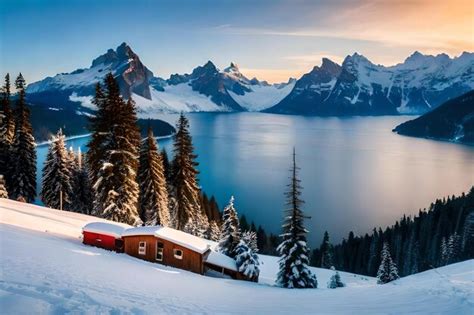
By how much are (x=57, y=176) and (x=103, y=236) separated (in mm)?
22415

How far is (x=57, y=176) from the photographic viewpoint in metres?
45.0

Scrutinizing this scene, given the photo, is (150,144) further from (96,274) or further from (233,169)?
(233,169)

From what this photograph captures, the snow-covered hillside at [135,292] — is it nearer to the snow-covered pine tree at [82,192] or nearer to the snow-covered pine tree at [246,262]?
the snow-covered pine tree at [246,262]

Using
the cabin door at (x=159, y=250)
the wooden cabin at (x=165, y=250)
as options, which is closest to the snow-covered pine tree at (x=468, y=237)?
the wooden cabin at (x=165, y=250)

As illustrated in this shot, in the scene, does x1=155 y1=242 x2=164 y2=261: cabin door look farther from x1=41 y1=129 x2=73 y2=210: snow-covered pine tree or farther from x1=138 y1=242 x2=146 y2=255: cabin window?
x1=41 y1=129 x2=73 y2=210: snow-covered pine tree

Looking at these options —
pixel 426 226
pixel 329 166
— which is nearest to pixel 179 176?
pixel 426 226

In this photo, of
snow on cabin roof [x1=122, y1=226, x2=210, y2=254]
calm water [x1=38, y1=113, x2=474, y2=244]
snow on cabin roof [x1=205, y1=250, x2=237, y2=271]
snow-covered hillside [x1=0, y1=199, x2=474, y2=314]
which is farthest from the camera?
calm water [x1=38, y1=113, x2=474, y2=244]

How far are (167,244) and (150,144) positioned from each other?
13832 mm

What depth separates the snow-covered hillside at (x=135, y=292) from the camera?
437 inches

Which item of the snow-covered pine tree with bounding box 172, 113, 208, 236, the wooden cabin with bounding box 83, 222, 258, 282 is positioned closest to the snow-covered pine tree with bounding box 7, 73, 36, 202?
the snow-covered pine tree with bounding box 172, 113, 208, 236

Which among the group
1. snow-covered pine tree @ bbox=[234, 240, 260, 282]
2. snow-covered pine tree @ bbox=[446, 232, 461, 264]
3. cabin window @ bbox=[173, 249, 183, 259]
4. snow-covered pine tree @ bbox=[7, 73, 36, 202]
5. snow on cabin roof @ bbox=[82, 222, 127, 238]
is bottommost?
snow-covered pine tree @ bbox=[446, 232, 461, 264]

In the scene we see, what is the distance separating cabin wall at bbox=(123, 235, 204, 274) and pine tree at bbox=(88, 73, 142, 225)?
6509mm

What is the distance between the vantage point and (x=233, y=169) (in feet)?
449

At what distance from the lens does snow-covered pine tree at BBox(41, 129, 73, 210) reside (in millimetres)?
44291
